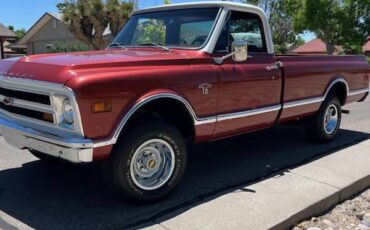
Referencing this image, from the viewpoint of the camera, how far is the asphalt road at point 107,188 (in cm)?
408

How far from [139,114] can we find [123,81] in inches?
19.8

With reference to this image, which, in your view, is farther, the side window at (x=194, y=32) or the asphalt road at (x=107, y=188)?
the side window at (x=194, y=32)

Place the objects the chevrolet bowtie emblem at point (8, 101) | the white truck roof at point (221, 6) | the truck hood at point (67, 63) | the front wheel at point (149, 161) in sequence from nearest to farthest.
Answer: the truck hood at point (67, 63), the front wheel at point (149, 161), the chevrolet bowtie emblem at point (8, 101), the white truck roof at point (221, 6)

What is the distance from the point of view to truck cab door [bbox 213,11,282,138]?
4922 millimetres

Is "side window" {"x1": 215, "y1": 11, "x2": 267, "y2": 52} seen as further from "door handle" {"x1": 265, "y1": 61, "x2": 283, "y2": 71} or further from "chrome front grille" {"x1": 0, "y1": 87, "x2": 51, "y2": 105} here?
"chrome front grille" {"x1": 0, "y1": 87, "x2": 51, "y2": 105}

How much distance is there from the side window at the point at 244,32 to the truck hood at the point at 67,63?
23.0 inches

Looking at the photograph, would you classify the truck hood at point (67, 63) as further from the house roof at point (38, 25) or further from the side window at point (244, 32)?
the house roof at point (38, 25)

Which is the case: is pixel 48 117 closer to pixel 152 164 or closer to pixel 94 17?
pixel 152 164

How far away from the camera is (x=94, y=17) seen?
2916 centimetres

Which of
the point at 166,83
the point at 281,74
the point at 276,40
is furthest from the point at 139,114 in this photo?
the point at 276,40

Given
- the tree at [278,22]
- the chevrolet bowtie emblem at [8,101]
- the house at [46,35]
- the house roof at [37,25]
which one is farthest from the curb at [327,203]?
the tree at [278,22]

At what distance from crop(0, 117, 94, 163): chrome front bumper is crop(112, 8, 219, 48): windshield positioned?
6.15ft

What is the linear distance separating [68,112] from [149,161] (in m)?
0.97

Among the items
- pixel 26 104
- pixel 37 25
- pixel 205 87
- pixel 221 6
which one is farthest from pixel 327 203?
pixel 37 25
